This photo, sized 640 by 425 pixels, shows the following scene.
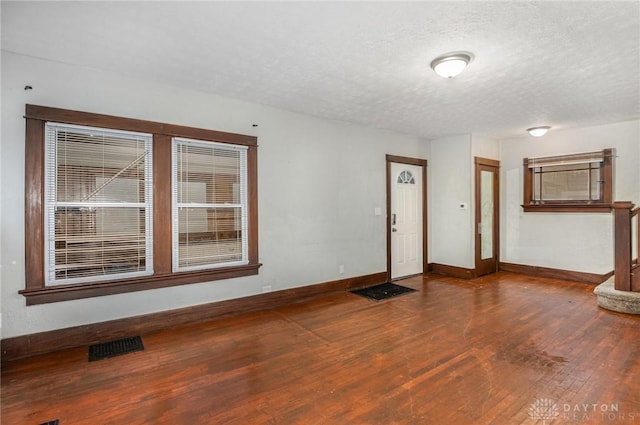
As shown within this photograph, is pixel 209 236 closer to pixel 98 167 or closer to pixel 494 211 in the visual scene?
pixel 98 167

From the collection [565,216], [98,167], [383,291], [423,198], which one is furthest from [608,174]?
[98,167]

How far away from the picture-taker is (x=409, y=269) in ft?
20.0

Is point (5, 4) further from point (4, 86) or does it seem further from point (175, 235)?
point (175, 235)

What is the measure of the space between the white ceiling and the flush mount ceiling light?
8 cm

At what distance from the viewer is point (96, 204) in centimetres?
317

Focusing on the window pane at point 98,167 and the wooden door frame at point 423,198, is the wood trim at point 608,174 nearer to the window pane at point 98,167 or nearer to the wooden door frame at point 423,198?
the wooden door frame at point 423,198

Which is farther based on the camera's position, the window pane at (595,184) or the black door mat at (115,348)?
the window pane at (595,184)

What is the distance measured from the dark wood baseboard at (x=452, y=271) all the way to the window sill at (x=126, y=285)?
3.87 meters

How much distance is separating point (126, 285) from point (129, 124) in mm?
1694

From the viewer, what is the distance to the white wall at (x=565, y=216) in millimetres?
5137

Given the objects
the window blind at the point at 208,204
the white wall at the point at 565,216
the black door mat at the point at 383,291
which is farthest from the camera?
the white wall at the point at 565,216

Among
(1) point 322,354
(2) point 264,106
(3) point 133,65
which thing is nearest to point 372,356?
(1) point 322,354

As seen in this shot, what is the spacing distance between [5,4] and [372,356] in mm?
3845

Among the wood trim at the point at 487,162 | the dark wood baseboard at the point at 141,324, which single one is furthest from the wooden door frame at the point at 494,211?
the dark wood baseboard at the point at 141,324
